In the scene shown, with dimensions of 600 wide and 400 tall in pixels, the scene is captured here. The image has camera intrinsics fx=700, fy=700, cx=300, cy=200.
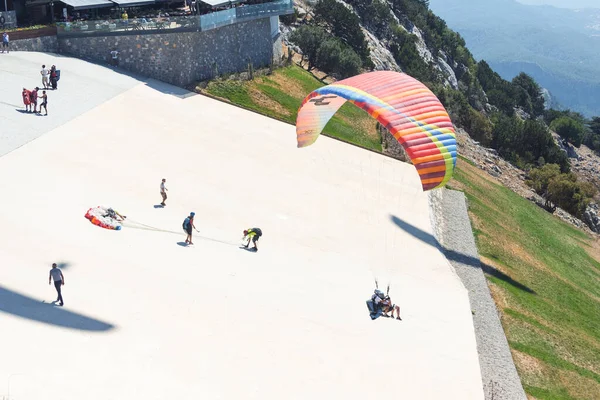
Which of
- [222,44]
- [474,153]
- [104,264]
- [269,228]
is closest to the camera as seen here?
[104,264]

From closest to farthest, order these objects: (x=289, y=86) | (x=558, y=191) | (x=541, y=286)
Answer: (x=541, y=286) < (x=289, y=86) < (x=558, y=191)

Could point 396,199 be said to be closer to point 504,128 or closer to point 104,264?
point 104,264

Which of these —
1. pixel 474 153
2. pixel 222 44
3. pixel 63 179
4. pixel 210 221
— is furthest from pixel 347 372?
pixel 474 153

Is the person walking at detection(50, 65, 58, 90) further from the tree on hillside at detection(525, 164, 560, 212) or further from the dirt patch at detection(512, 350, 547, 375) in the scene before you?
the tree on hillside at detection(525, 164, 560, 212)

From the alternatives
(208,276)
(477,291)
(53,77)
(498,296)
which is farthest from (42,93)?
(498,296)

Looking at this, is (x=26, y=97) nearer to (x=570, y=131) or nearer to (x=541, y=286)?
(x=541, y=286)

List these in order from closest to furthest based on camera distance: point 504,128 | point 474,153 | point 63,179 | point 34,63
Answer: point 63,179 → point 34,63 → point 474,153 → point 504,128

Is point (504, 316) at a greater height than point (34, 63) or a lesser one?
lesser

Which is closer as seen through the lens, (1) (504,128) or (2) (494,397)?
(2) (494,397)
